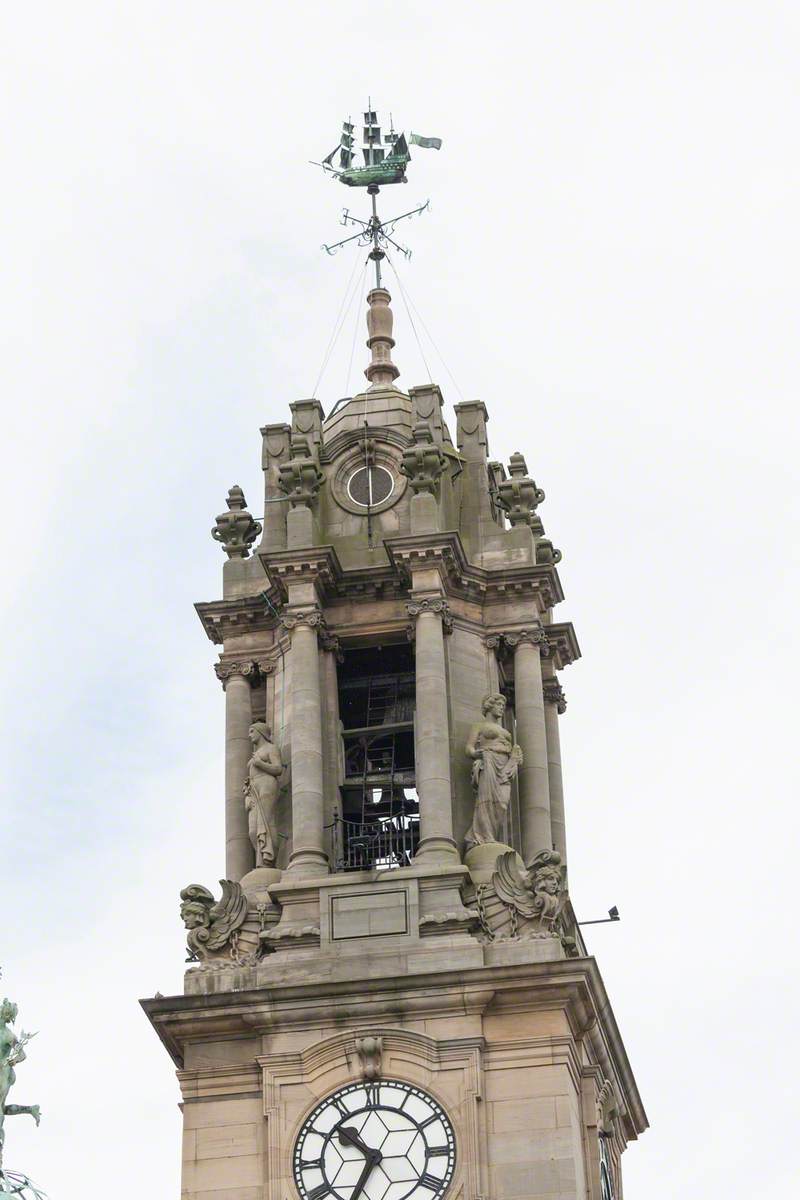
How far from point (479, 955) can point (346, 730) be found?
5839 mm

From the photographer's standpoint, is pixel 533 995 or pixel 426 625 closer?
pixel 533 995

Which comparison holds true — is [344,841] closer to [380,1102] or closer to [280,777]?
[280,777]

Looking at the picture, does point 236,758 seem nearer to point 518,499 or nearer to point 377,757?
point 377,757

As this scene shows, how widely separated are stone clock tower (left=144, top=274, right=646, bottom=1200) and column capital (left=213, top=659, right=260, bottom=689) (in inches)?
1.8

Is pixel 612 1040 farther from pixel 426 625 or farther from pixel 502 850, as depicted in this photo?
pixel 426 625

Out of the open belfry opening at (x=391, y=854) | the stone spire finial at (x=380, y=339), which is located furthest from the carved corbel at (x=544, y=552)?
the stone spire finial at (x=380, y=339)

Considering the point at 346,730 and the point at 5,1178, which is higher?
the point at 346,730

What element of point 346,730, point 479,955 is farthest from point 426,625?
point 479,955

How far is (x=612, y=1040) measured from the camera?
5566cm

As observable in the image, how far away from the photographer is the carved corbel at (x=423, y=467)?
192 feet

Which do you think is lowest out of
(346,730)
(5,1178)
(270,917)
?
(5,1178)

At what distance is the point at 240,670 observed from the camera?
5878cm

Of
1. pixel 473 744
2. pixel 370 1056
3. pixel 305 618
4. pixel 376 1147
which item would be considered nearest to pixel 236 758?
pixel 305 618

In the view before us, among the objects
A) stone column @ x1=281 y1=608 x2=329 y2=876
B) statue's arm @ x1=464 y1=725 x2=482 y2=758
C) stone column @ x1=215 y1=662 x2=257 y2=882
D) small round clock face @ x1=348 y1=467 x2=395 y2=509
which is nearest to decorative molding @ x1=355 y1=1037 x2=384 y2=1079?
stone column @ x1=281 y1=608 x2=329 y2=876
